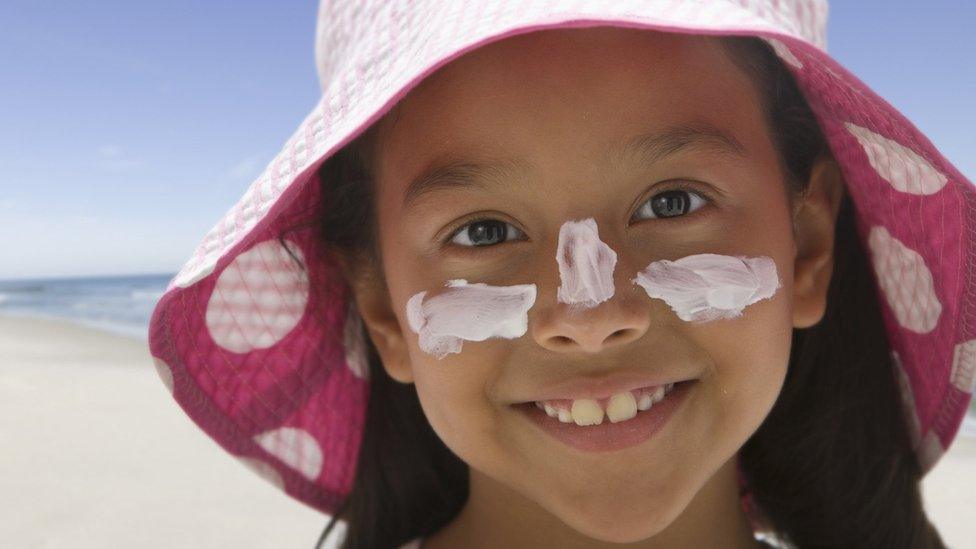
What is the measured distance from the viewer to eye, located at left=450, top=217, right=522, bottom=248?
44.6 inches

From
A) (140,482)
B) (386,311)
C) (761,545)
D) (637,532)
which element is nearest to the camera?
(637,532)

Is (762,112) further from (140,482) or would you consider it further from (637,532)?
(140,482)

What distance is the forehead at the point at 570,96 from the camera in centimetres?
103

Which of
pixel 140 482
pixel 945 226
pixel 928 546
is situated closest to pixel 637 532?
pixel 945 226

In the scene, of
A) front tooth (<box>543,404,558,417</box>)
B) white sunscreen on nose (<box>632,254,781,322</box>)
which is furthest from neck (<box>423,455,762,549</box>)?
white sunscreen on nose (<box>632,254,781,322</box>)

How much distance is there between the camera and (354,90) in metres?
1.09

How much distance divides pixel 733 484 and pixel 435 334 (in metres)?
0.70

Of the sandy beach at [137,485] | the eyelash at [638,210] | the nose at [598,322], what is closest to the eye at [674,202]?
the eyelash at [638,210]

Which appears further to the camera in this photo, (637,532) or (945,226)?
(945,226)

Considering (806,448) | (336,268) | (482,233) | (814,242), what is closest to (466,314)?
(482,233)

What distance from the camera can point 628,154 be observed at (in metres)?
1.05

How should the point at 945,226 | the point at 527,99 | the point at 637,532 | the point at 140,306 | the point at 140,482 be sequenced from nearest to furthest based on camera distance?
the point at 527,99 → the point at 637,532 → the point at 945,226 → the point at 140,482 → the point at 140,306

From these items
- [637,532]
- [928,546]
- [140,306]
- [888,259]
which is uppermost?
[888,259]

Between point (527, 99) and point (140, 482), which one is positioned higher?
point (527, 99)
